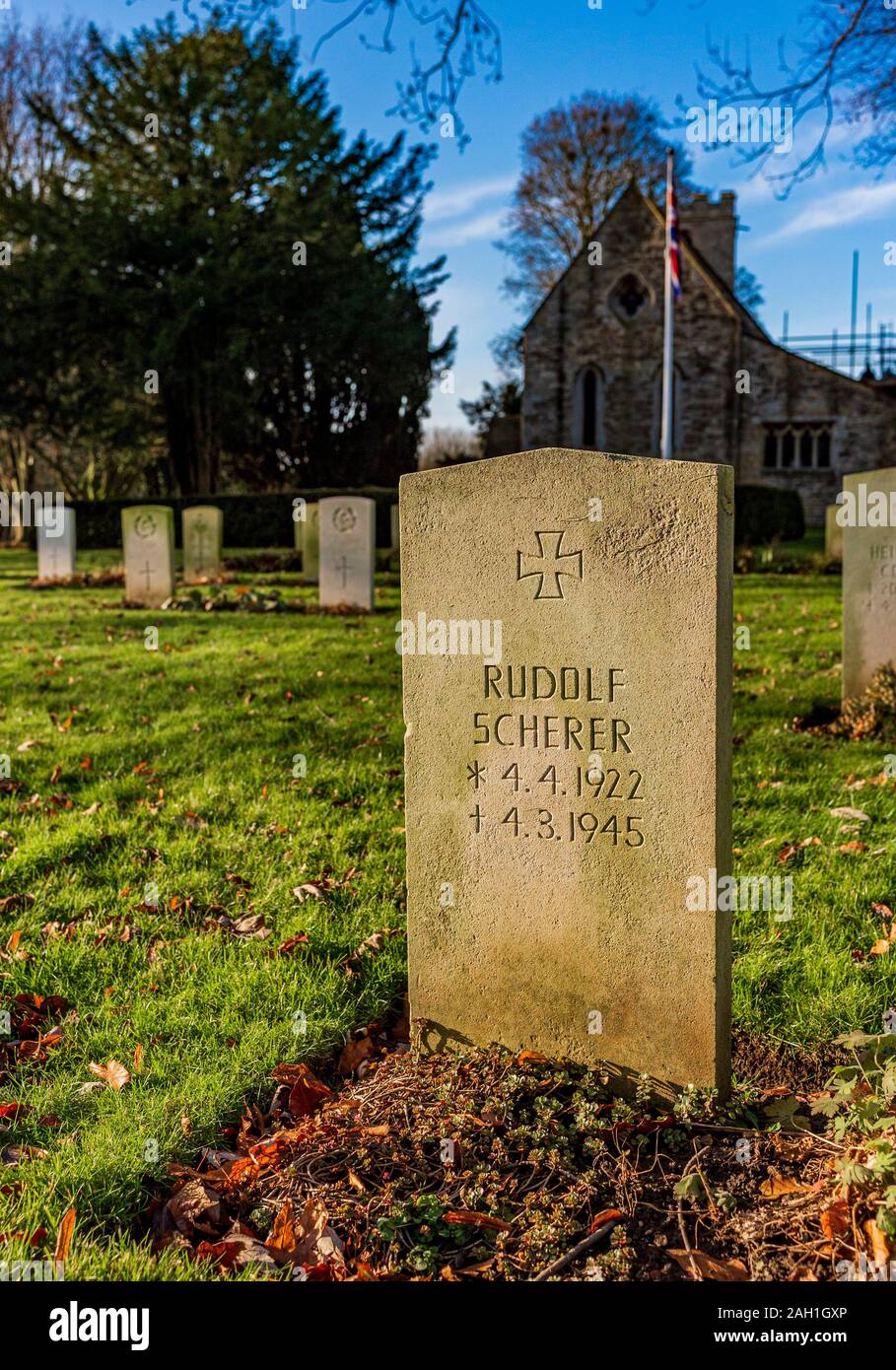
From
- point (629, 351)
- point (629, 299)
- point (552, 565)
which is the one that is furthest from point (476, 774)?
point (629, 299)

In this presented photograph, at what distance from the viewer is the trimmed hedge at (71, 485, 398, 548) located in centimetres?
2512

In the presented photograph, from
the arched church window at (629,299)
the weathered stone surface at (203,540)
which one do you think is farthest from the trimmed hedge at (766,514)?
the weathered stone surface at (203,540)

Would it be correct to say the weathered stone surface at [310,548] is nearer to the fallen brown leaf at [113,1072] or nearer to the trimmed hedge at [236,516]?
the trimmed hedge at [236,516]

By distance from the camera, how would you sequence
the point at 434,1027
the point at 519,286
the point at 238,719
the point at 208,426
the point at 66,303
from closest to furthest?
the point at 434,1027
the point at 238,719
the point at 66,303
the point at 208,426
the point at 519,286

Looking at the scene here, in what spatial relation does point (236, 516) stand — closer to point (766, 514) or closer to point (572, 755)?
point (766, 514)

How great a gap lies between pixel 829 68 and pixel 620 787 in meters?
7.17

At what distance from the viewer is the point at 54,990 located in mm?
3801

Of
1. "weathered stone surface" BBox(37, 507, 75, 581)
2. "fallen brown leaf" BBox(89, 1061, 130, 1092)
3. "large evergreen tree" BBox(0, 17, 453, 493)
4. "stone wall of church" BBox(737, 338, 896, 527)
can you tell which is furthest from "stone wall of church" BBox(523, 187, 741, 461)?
"fallen brown leaf" BBox(89, 1061, 130, 1092)

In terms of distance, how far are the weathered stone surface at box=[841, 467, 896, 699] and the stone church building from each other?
24.0m

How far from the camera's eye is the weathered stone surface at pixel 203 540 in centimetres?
1612

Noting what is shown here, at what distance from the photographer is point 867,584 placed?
7.09 m

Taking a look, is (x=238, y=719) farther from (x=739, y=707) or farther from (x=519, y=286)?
(x=519, y=286)

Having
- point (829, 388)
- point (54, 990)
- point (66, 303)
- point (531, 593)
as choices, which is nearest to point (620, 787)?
point (531, 593)

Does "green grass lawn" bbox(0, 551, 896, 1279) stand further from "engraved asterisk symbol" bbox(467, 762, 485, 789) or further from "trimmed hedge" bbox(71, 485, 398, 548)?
"trimmed hedge" bbox(71, 485, 398, 548)
